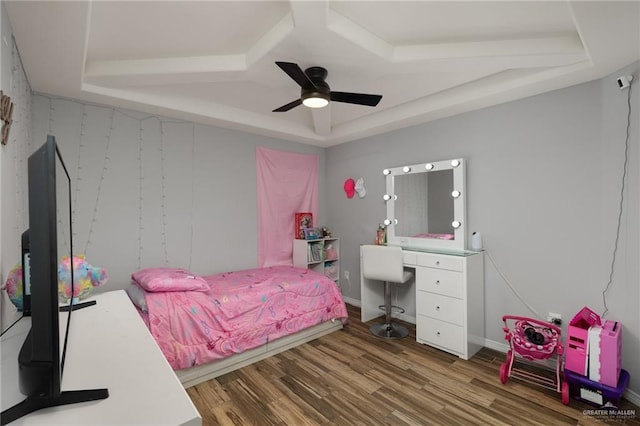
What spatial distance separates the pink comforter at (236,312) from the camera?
2.32 metres

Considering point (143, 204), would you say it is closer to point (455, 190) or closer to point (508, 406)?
point (455, 190)

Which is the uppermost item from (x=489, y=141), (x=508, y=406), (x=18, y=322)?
(x=489, y=141)

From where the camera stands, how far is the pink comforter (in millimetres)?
2322

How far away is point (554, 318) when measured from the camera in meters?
2.61

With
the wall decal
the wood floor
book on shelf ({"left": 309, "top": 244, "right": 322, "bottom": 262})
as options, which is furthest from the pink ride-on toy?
the wall decal

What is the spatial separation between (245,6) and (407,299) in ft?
10.9

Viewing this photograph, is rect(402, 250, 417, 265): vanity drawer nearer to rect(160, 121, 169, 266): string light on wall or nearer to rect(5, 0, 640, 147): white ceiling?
rect(5, 0, 640, 147): white ceiling

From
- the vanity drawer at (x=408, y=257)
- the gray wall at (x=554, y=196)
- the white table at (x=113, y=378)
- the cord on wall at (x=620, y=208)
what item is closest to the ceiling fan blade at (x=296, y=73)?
the white table at (x=113, y=378)

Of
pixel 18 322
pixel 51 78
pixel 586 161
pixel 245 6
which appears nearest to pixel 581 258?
pixel 586 161

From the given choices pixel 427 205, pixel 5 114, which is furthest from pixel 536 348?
pixel 5 114

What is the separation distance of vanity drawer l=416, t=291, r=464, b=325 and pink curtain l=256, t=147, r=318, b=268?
1904 mm

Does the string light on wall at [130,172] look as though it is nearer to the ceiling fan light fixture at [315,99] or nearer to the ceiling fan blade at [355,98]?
the ceiling fan light fixture at [315,99]

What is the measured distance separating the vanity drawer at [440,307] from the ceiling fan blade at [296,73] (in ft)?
7.38

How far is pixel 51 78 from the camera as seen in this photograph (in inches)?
90.9
